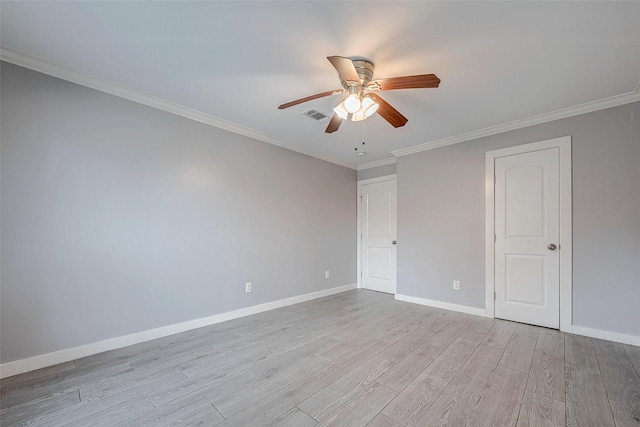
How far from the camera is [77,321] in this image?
2.23 meters

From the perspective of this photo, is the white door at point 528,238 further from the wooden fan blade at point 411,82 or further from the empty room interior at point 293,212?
the wooden fan blade at point 411,82

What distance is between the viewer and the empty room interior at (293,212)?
65.4 inches

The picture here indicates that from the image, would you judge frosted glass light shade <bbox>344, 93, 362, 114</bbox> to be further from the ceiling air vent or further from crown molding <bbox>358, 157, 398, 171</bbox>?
crown molding <bbox>358, 157, 398, 171</bbox>

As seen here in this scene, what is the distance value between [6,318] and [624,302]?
539cm

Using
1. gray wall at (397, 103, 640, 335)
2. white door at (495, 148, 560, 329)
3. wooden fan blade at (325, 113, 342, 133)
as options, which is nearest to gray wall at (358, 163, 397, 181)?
gray wall at (397, 103, 640, 335)

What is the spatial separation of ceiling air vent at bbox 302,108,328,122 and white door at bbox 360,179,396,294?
2.11m

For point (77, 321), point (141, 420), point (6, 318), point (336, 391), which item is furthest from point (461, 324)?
point (6, 318)

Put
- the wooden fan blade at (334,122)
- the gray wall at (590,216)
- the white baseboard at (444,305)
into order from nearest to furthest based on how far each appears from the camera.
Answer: the wooden fan blade at (334,122) → the gray wall at (590,216) → the white baseboard at (444,305)

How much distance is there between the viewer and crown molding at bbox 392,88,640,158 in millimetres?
2562

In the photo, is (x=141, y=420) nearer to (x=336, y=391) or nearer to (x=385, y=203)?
(x=336, y=391)

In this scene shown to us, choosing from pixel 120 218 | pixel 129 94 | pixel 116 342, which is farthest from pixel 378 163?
pixel 116 342

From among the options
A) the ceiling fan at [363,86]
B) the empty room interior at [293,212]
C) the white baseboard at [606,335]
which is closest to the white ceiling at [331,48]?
the empty room interior at [293,212]

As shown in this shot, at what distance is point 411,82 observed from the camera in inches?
71.6

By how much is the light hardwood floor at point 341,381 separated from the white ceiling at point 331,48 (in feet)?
7.97
